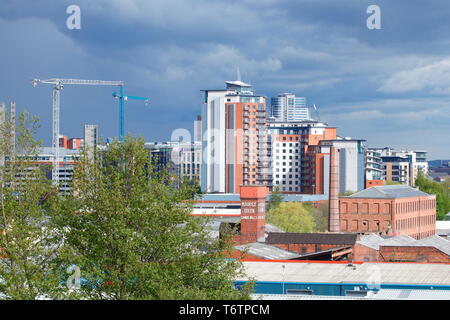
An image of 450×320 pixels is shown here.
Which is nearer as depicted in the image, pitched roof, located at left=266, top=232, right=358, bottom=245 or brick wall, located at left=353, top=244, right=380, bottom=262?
brick wall, located at left=353, top=244, right=380, bottom=262

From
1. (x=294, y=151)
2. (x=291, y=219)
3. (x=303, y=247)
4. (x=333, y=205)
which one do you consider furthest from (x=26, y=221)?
(x=294, y=151)

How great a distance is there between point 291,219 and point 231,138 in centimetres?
3117

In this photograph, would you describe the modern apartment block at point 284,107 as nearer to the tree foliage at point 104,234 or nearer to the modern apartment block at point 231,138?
the modern apartment block at point 231,138

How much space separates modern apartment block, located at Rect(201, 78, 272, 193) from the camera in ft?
253

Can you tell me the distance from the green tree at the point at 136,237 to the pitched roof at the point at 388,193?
111ft

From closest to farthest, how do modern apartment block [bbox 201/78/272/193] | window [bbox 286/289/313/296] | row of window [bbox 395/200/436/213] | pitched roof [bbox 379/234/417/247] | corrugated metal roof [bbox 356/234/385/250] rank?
window [bbox 286/289/313/296], corrugated metal roof [bbox 356/234/385/250], pitched roof [bbox 379/234/417/247], row of window [bbox 395/200/436/213], modern apartment block [bbox 201/78/272/193]

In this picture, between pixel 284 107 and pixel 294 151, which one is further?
pixel 284 107

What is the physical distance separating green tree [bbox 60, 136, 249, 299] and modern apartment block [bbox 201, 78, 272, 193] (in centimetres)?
6417

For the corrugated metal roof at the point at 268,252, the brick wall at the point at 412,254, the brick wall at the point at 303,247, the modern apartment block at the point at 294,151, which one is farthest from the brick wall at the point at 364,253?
the modern apartment block at the point at 294,151

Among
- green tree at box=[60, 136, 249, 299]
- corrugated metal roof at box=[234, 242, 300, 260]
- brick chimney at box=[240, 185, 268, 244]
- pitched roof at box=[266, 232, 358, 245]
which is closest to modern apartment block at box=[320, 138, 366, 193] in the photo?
pitched roof at box=[266, 232, 358, 245]

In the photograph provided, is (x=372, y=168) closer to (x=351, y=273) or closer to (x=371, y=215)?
(x=371, y=215)

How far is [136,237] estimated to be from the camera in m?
11.0

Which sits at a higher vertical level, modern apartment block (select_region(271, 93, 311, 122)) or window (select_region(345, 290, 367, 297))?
modern apartment block (select_region(271, 93, 311, 122))

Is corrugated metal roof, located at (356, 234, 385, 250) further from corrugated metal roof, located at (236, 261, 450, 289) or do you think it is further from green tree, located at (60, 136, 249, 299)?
green tree, located at (60, 136, 249, 299)
